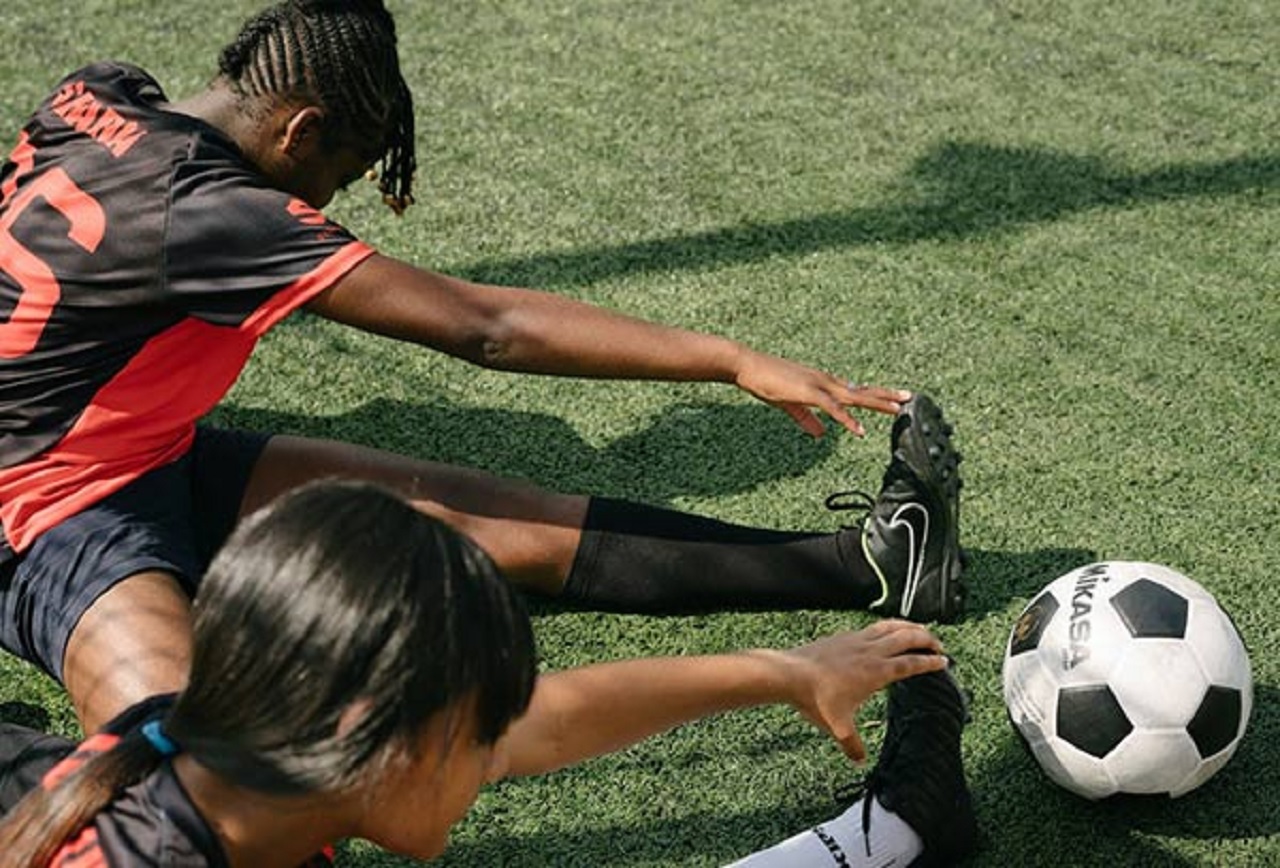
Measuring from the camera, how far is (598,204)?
5.42 meters

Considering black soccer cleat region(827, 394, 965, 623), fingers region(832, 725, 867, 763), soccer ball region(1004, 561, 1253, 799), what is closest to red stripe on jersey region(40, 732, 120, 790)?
fingers region(832, 725, 867, 763)

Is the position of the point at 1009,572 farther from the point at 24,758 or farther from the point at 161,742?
the point at 161,742

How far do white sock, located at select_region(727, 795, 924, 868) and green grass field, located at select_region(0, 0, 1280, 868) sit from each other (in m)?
0.15

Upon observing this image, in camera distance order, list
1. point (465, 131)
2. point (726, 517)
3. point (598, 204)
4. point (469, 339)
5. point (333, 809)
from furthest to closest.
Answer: point (465, 131) → point (598, 204) → point (726, 517) → point (469, 339) → point (333, 809)

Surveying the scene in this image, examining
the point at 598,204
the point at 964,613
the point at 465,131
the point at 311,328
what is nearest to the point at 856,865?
the point at 964,613

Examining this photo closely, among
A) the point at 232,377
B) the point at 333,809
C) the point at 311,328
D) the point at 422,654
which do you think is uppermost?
the point at 422,654

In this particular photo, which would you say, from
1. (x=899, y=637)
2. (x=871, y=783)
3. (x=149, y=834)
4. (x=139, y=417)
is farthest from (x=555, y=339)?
(x=149, y=834)

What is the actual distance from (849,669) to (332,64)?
5.42 feet

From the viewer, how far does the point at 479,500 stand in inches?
150

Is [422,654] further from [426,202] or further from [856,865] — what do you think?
[426,202]

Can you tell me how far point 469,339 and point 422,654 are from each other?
5.20ft

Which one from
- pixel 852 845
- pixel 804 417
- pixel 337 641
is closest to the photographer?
pixel 337 641

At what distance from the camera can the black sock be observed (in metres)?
3.85

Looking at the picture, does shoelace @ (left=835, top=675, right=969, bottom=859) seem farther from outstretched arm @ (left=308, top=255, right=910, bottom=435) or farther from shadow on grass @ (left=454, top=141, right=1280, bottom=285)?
shadow on grass @ (left=454, top=141, right=1280, bottom=285)
